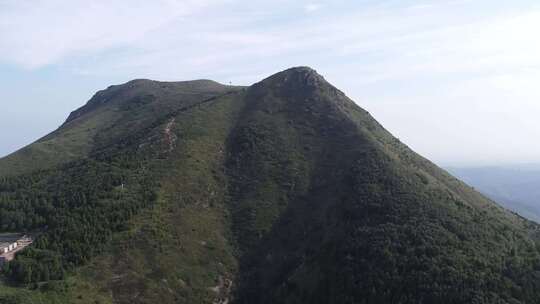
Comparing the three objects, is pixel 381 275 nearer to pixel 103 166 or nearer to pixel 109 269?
pixel 109 269

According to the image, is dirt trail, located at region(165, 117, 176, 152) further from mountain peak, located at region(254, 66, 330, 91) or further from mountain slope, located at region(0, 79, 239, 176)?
mountain peak, located at region(254, 66, 330, 91)

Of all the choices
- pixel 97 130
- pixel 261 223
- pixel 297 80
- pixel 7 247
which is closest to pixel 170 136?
pixel 261 223

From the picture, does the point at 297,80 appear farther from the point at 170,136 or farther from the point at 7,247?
the point at 7,247

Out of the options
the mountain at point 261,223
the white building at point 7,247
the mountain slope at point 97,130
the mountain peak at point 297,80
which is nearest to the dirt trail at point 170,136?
the mountain at point 261,223

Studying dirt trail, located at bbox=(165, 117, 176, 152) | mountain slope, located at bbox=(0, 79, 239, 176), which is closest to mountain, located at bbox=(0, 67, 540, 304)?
dirt trail, located at bbox=(165, 117, 176, 152)

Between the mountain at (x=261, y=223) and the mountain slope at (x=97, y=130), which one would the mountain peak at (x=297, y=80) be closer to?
the mountain at (x=261, y=223)

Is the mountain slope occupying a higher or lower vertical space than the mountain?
higher

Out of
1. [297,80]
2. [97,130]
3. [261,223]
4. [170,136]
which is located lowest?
[261,223]

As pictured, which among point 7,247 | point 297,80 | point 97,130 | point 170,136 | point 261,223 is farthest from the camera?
point 97,130

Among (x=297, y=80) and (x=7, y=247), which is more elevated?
(x=297, y=80)
